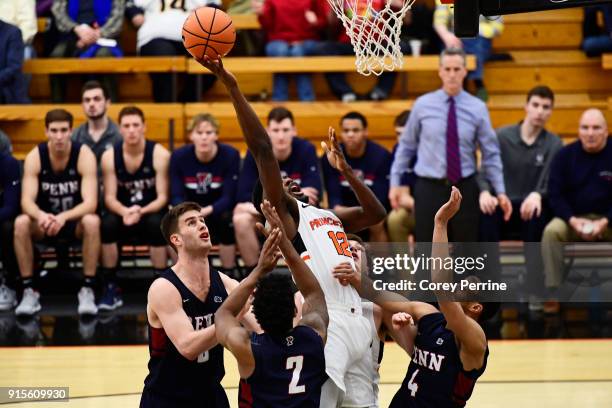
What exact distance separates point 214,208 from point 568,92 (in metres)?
4.48

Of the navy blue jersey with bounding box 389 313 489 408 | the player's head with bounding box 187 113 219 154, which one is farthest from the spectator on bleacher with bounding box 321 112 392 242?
the navy blue jersey with bounding box 389 313 489 408

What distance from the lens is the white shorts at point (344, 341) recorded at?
5.25 m

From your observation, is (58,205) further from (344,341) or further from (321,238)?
(344,341)

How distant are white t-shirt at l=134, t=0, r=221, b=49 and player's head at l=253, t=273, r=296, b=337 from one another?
5964mm

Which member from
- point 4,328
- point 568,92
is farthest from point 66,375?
point 568,92

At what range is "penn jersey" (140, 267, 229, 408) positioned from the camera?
→ 5586mm

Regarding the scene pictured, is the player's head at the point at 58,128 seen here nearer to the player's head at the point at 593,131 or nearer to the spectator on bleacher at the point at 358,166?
the spectator on bleacher at the point at 358,166

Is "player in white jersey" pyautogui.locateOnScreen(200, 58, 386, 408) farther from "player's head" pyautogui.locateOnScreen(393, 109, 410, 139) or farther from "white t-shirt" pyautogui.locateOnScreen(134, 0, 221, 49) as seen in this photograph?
"white t-shirt" pyautogui.locateOnScreen(134, 0, 221, 49)

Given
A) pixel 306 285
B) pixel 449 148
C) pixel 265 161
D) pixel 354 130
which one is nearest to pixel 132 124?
pixel 354 130

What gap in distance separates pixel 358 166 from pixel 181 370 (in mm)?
3725

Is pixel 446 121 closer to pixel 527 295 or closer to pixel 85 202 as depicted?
pixel 527 295

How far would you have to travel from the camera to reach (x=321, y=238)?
564 cm

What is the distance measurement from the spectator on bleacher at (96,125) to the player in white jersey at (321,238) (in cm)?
365

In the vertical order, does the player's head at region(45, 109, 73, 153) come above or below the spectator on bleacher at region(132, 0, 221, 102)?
below
